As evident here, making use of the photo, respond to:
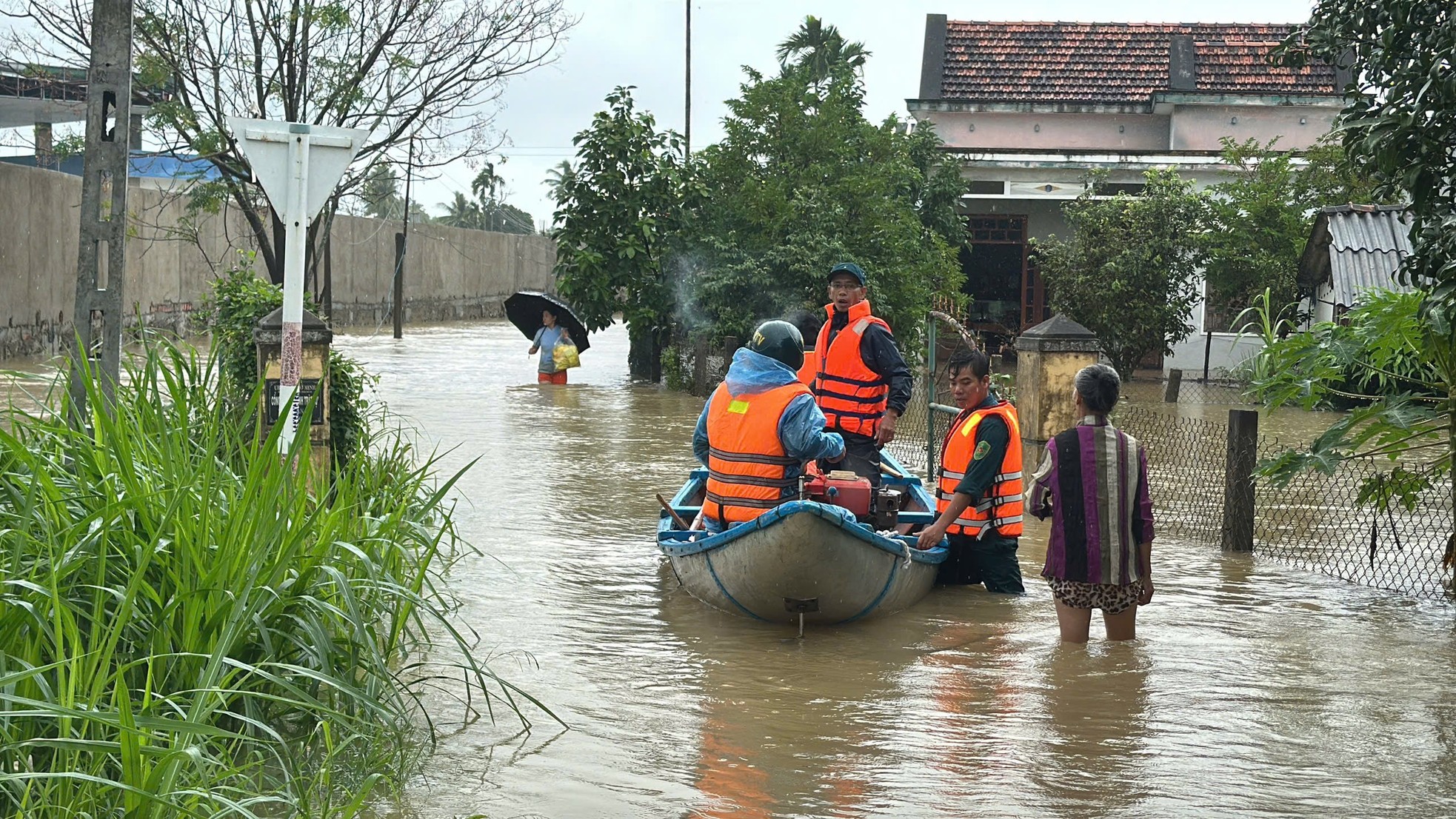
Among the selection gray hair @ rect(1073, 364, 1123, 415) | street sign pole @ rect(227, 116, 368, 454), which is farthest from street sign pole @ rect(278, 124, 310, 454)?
gray hair @ rect(1073, 364, 1123, 415)

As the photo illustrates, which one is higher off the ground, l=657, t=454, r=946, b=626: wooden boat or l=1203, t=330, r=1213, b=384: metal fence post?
l=1203, t=330, r=1213, b=384: metal fence post

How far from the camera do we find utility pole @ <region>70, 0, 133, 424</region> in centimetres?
688

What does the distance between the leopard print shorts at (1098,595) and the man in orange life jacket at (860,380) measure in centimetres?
256

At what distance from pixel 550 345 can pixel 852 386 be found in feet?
43.5

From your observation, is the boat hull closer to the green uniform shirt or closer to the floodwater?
the floodwater

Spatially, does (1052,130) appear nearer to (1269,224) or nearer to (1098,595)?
(1269,224)

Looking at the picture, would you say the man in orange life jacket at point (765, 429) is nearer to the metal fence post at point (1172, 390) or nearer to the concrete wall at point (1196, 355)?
the metal fence post at point (1172, 390)

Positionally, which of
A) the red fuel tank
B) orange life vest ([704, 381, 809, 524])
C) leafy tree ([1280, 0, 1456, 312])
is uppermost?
leafy tree ([1280, 0, 1456, 312])

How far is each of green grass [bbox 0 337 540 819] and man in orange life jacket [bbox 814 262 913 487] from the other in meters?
3.89

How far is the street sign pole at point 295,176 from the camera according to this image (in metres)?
7.17

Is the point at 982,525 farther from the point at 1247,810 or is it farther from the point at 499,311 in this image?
the point at 499,311

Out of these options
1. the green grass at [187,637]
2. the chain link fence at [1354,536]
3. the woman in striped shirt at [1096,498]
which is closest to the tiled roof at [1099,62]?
the chain link fence at [1354,536]

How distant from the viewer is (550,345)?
22.7 m

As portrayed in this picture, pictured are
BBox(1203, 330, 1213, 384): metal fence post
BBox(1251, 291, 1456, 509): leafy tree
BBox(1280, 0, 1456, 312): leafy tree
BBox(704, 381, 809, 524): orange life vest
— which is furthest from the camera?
BBox(1203, 330, 1213, 384): metal fence post
